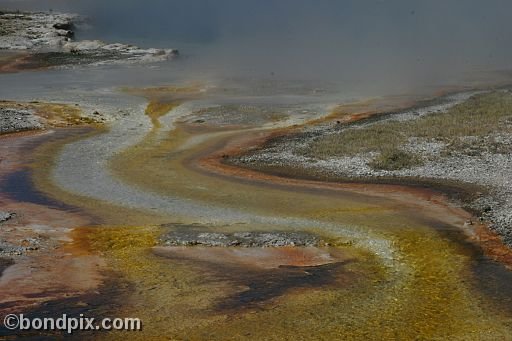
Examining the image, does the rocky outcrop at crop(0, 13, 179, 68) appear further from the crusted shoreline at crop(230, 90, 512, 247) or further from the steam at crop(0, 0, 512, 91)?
the crusted shoreline at crop(230, 90, 512, 247)

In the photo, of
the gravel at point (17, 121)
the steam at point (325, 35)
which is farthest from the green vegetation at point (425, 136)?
the steam at point (325, 35)

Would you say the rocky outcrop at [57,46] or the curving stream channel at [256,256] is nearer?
the curving stream channel at [256,256]

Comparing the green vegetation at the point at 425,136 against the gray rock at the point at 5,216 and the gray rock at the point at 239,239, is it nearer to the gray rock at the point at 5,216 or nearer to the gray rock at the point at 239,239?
the gray rock at the point at 239,239

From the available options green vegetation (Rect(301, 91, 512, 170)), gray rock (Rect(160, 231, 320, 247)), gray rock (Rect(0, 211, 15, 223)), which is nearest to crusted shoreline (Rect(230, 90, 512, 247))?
green vegetation (Rect(301, 91, 512, 170))

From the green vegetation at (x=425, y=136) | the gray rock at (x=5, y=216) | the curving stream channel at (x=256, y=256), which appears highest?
the green vegetation at (x=425, y=136)

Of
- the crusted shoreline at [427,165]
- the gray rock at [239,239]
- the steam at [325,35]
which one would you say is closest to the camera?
the gray rock at [239,239]

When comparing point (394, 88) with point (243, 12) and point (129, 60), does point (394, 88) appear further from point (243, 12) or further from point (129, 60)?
point (243, 12)

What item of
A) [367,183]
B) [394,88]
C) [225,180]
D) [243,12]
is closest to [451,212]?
[367,183]
